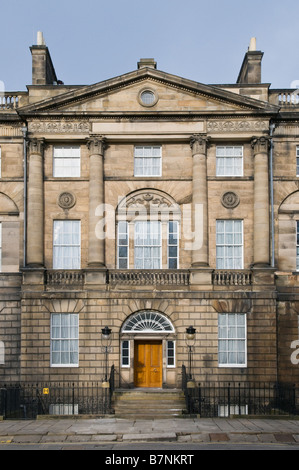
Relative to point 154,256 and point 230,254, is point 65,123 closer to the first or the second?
point 154,256

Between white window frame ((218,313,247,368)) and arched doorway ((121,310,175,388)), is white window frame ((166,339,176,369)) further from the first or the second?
white window frame ((218,313,247,368))

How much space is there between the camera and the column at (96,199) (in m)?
26.0

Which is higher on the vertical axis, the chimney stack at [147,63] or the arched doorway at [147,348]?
the chimney stack at [147,63]

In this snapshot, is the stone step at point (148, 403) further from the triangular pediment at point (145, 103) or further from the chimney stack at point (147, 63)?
the chimney stack at point (147, 63)

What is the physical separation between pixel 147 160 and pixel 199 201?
3261mm

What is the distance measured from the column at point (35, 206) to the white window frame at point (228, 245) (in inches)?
324

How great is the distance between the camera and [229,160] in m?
27.0

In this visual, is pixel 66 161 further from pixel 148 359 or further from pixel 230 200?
pixel 148 359

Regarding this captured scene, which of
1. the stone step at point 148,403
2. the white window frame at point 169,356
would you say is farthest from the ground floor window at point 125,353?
the white window frame at point 169,356

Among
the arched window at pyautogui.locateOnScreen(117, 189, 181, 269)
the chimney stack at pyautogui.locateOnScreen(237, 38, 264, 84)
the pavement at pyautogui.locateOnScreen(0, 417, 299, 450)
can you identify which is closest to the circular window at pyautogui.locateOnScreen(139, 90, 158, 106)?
the arched window at pyautogui.locateOnScreen(117, 189, 181, 269)

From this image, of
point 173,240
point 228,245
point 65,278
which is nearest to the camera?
point 65,278

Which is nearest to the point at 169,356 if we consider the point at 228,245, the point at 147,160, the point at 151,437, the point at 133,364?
the point at 133,364

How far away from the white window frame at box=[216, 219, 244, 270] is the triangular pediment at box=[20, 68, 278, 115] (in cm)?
533

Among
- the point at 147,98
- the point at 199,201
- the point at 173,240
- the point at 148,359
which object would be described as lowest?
the point at 148,359
